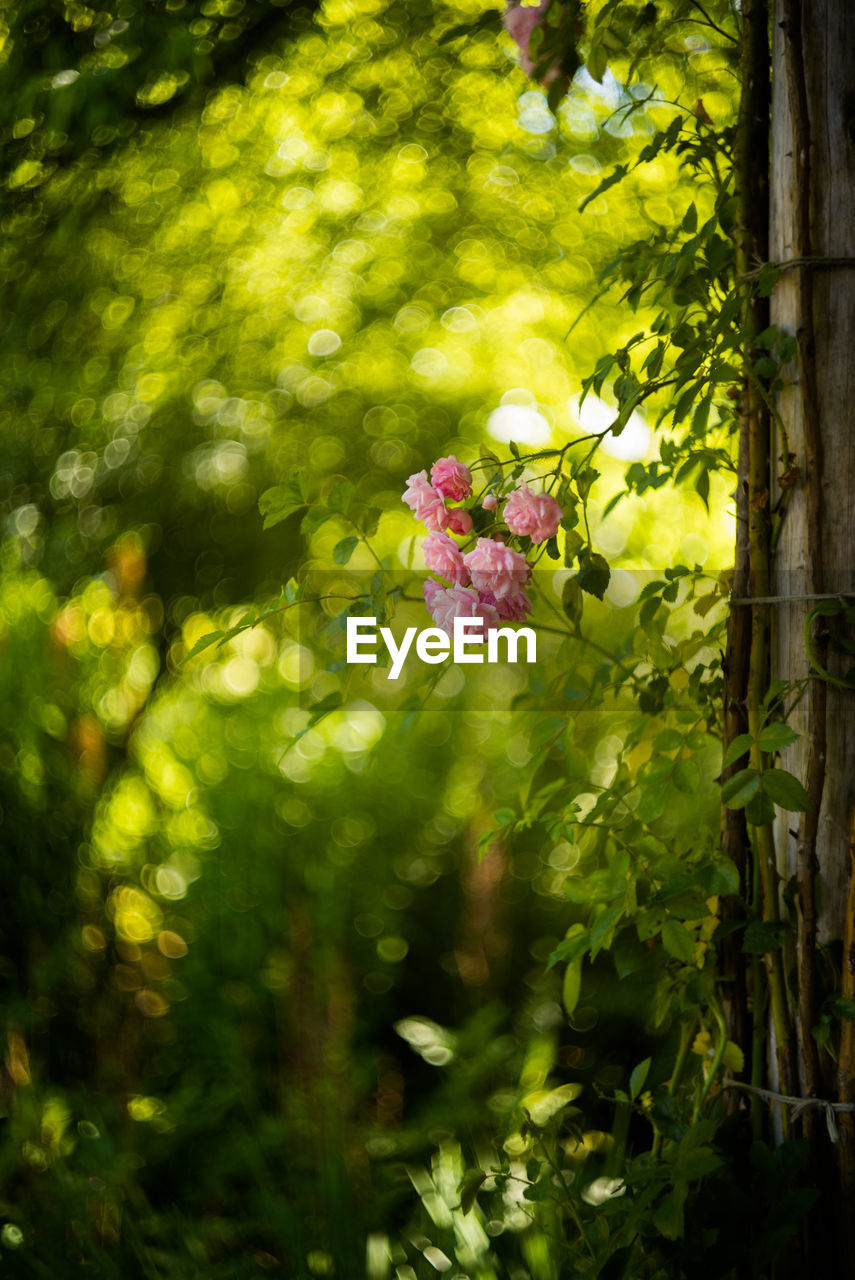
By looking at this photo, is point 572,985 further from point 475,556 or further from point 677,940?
point 475,556

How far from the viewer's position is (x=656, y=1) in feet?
3.07

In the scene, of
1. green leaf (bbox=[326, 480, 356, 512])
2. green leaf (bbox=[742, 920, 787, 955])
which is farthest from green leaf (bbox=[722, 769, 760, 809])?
green leaf (bbox=[326, 480, 356, 512])

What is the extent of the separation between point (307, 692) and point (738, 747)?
0.74 m

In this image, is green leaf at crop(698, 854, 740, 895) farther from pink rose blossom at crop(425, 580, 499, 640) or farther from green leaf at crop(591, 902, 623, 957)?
pink rose blossom at crop(425, 580, 499, 640)

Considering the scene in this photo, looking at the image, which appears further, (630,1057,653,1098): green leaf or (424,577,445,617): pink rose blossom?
(630,1057,653,1098): green leaf

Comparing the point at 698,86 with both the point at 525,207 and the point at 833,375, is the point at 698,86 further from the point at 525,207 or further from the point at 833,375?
the point at 525,207

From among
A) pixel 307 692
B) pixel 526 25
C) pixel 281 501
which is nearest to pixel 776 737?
pixel 281 501

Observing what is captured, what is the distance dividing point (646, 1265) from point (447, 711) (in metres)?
1.84

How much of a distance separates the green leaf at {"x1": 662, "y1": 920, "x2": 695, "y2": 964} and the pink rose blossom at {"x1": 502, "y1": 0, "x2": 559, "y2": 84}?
0.65 m

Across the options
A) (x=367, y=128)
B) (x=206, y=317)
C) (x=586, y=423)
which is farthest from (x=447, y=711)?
(x=367, y=128)

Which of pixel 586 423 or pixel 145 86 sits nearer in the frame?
pixel 145 86

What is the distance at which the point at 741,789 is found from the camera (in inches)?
25.6

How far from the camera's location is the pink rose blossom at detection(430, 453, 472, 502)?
712 millimetres

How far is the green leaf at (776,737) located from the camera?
2.09 ft
